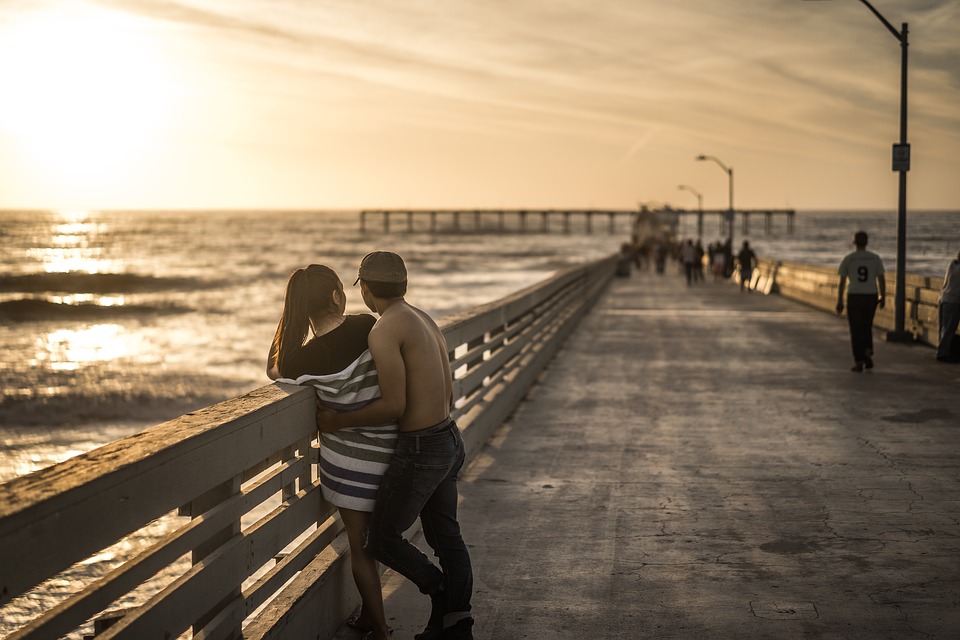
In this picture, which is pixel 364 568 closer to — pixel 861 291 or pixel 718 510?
pixel 718 510

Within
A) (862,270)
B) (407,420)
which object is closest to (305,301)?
(407,420)

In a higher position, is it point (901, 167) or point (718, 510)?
point (901, 167)

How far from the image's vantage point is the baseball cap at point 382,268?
452 cm

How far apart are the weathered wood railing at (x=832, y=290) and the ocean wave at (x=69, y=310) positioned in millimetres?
24925

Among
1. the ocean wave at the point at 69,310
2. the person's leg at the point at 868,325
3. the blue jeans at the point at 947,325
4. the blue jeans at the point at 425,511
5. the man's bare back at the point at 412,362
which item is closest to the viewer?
the man's bare back at the point at 412,362

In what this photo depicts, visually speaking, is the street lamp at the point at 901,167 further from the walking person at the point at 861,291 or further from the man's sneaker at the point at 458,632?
the man's sneaker at the point at 458,632

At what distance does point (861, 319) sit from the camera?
14742 mm

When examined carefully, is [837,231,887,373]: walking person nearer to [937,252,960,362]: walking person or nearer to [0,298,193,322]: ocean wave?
[937,252,960,362]: walking person

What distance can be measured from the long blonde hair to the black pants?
1132 cm

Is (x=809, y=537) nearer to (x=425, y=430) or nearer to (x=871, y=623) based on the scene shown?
(x=871, y=623)

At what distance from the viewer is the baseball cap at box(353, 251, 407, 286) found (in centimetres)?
452

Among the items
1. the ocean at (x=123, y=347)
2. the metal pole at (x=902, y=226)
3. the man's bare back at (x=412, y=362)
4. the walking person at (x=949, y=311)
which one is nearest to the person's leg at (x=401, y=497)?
the man's bare back at (x=412, y=362)

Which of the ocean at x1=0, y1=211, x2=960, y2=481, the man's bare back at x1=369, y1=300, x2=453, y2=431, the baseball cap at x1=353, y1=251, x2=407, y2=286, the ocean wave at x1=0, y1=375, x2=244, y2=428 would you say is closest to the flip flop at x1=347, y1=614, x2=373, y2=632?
the man's bare back at x1=369, y1=300, x2=453, y2=431

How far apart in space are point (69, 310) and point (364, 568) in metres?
49.9
